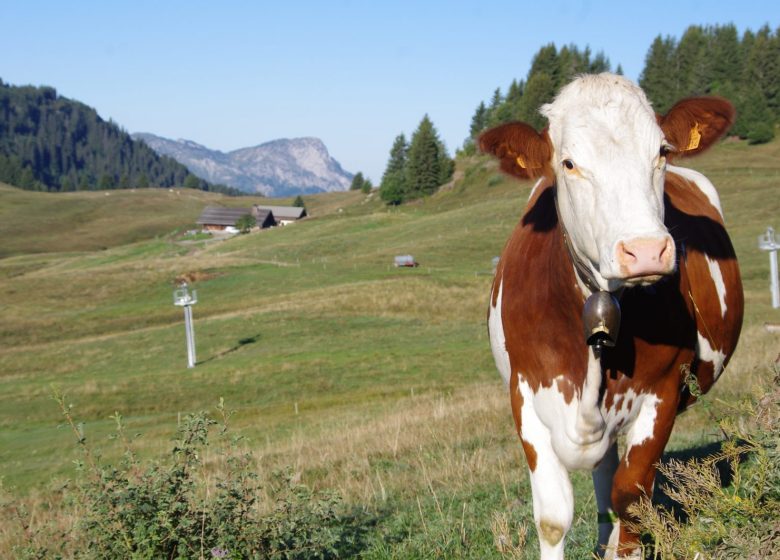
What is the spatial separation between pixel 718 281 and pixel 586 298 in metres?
2.39

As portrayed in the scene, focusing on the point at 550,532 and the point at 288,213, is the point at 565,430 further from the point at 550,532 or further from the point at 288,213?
the point at 288,213

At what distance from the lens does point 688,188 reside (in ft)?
24.0

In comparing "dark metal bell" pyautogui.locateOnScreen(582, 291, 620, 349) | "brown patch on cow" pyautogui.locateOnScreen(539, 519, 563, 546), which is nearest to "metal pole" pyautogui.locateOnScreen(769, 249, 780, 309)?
"brown patch on cow" pyautogui.locateOnScreen(539, 519, 563, 546)

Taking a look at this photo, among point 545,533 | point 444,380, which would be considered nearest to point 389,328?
point 444,380

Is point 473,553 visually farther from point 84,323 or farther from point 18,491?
point 84,323

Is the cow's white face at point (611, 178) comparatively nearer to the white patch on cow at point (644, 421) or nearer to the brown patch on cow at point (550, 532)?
the white patch on cow at point (644, 421)

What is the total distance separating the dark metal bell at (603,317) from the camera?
409 centimetres

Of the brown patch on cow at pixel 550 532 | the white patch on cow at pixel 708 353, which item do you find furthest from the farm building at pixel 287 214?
the brown patch on cow at pixel 550 532

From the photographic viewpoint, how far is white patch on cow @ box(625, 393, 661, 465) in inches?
185

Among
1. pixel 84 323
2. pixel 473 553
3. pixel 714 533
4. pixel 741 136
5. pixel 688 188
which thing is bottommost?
pixel 84 323

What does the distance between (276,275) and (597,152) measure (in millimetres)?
53715

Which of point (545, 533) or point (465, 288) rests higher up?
point (545, 533)

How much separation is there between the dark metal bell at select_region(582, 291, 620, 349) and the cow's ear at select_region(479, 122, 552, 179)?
91cm

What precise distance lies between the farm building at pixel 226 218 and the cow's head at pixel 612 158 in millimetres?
141716
